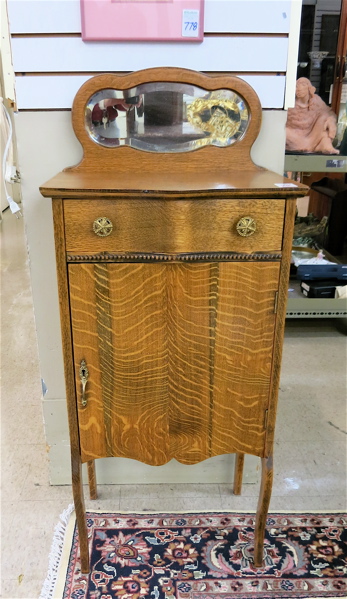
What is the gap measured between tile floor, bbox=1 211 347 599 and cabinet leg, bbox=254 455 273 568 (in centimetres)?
21

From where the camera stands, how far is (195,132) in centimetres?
136

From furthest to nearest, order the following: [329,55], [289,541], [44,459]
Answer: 1. [329,55]
2. [44,459]
3. [289,541]

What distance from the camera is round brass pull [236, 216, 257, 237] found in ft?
3.44

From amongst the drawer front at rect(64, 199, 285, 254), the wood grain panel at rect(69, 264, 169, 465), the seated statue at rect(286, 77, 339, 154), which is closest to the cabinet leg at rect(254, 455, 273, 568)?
the wood grain panel at rect(69, 264, 169, 465)

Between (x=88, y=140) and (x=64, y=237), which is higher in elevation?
(x=88, y=140)

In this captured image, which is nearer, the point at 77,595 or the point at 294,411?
the point at 77,595

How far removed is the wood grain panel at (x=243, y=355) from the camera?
1.10m

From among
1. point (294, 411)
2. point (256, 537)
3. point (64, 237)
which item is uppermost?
point (64, 237)

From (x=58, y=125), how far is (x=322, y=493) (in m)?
1.36

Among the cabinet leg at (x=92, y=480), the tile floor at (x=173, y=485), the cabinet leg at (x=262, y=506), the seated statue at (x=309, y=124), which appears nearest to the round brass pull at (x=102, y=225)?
the cabinet leg at (x=262, y=506)

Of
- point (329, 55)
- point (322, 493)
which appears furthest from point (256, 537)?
point (329, 55)

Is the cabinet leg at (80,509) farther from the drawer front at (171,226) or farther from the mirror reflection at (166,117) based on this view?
the mirror reflection at (166,117)

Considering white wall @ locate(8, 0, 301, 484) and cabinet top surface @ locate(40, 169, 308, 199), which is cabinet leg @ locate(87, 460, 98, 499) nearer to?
white wall @ locate(8, 0, 301, 484)

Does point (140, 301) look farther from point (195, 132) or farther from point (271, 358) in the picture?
point (195, 132)
